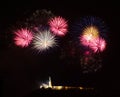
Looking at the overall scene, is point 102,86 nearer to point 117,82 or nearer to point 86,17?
point 117,82

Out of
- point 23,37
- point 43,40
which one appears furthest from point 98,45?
point 23,37

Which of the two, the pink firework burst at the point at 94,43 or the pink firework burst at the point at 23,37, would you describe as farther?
the pink firework burst at the point at 94,43

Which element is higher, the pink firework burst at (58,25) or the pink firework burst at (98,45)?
the pink firework burst at (58,25)

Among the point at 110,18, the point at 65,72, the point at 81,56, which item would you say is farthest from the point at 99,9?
the point at 65,72

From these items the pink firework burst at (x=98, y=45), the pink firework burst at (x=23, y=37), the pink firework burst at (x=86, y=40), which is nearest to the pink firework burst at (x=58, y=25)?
the pink firework burst at (x=86, y=40)

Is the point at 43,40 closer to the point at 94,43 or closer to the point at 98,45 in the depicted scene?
the point at 94,43

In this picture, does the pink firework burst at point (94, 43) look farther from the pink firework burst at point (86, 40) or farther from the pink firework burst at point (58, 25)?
the pink firework burst at point (58, 25)
